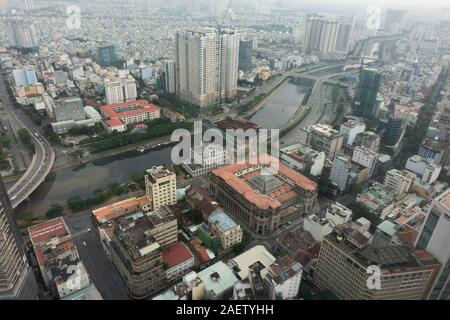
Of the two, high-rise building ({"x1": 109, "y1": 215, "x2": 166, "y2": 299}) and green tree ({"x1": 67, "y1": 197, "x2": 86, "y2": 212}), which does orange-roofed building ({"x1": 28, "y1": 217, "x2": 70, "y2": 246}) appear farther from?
green tree ({"x1": 67, "y1": 197, "x2": 86, "y2": 212})

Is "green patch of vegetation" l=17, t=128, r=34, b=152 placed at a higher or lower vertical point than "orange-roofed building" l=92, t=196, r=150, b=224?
lower

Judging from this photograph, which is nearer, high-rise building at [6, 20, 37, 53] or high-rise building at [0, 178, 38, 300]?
high-rise building at [0, 178, 38, 300]

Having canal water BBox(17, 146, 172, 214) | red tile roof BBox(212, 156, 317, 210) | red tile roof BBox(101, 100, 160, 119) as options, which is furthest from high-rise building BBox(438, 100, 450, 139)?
red tile roof BBox(101, 100, 160, 119)

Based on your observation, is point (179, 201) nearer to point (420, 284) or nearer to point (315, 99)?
point (420, 284)

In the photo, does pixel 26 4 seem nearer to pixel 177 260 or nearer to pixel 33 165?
pixel 33 165

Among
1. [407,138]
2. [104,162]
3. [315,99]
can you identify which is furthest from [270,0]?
[104,162]

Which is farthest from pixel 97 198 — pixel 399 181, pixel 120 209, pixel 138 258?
pixel 399 181

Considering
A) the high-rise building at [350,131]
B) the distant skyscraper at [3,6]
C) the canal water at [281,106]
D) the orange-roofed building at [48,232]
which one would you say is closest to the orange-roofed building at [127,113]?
the canal water at [281,106]
